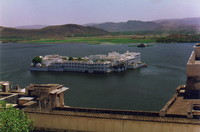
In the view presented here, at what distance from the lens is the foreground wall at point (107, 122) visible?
8.02 m

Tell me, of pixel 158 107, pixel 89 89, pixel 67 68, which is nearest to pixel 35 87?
pixel 158 107

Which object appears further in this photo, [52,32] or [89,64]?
[52,32]

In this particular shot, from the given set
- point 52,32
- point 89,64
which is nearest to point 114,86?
point 89,64

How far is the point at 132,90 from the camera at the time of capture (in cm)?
1961

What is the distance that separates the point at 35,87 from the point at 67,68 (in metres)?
19.4

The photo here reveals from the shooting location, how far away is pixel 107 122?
8.76 m

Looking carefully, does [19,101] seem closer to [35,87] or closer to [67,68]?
[35,87]

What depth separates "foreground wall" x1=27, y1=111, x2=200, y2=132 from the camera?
8023 mm

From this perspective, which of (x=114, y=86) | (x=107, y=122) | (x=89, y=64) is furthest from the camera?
(x=89, y=64)

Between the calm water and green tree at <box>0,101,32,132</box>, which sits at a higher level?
green tree at <box>0,101,32,132</box>

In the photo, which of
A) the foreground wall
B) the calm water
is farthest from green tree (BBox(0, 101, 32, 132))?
the calm water

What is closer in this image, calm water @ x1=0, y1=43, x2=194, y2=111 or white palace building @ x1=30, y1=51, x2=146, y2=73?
calm water @ x1=0, y1=43, x2=194, y2=111

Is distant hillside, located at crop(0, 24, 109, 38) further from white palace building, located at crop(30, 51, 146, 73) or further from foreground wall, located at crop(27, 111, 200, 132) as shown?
foreground wall, located at crop(27, 111, 200, 132)

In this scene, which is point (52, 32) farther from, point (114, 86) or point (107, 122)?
point (107, 122)
